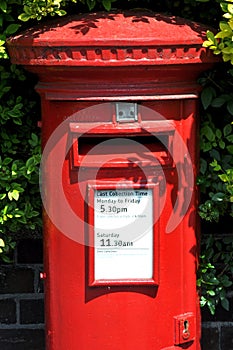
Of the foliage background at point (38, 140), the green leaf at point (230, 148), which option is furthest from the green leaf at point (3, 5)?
the green leaf at point (230, 148)

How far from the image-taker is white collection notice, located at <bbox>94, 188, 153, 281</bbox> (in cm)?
271

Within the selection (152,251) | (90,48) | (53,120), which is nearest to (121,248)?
(152,251)

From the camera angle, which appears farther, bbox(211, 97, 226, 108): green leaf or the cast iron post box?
bbox(211, 97, 226, 108): green leaf

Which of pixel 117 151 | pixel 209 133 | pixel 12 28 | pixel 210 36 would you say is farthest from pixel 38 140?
pixel 210 36

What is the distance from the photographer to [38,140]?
314cm

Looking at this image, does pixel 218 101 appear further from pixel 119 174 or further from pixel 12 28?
pixel 12 28

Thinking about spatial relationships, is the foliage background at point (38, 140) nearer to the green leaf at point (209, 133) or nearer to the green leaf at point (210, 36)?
the green leaf at point (209, 133)

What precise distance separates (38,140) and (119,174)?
1.89ft

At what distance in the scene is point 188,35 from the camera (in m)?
2.65

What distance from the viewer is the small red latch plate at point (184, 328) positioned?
2.87 meters

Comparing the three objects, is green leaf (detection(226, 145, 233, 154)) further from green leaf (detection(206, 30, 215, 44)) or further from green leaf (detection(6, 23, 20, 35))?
green leaf (detection(6, 23, 20, 35))

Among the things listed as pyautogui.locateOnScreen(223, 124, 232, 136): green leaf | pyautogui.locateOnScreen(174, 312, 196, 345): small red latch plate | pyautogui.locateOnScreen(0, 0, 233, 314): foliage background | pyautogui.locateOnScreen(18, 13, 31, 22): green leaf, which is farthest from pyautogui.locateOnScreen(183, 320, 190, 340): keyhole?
pyautogui.locateOnScreen(18, 13, 31, 22): green leaf

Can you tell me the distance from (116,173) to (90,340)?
0.65 meters

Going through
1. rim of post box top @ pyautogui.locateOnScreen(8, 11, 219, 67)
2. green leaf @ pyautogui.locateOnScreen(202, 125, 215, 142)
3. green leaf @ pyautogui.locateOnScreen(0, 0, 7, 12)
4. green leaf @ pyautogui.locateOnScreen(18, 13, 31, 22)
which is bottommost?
green leaf @ pyautogui.locateOnScreen(202, 125, 215, 142)
